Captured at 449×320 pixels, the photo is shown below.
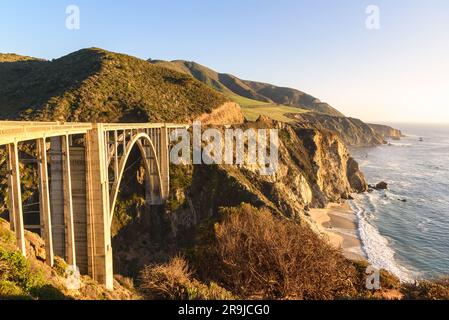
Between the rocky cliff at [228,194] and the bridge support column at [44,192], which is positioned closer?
the bridge support column at [44,192]

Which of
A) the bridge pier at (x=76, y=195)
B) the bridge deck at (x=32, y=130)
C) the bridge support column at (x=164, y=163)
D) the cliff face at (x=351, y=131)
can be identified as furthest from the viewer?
the cliff face at (x=351, y=131)

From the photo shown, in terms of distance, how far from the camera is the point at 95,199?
2030 cm

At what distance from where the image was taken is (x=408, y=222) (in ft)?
169

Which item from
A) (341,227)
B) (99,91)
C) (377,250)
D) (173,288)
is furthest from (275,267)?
(99,91)

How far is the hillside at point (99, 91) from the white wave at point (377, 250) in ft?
120

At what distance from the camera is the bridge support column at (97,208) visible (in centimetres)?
1959

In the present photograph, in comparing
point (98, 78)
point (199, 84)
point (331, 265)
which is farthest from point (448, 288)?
point (199, 84)

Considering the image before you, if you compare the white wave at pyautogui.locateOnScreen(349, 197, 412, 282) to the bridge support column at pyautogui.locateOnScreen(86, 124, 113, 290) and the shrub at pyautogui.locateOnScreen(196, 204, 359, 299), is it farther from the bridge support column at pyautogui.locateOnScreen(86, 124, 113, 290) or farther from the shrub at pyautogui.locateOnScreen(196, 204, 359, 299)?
the bridge support column at pyautogui.locateOnScreen(86, 124, 113, 290)

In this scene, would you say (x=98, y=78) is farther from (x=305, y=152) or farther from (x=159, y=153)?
(x=305, y=152)

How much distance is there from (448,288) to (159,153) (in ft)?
111

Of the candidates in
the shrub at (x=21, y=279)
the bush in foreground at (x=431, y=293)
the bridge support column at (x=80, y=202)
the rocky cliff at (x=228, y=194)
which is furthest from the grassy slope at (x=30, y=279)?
the bush in foreground at (x=431, y=293)

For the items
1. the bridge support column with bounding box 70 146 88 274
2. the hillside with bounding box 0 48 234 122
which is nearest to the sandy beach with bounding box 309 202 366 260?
the bridge support column with bounding box 70 146 88 274

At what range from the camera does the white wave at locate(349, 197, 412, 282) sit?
3577 cm

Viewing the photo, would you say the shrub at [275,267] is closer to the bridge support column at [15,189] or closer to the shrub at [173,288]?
the shrub at [173,288]
